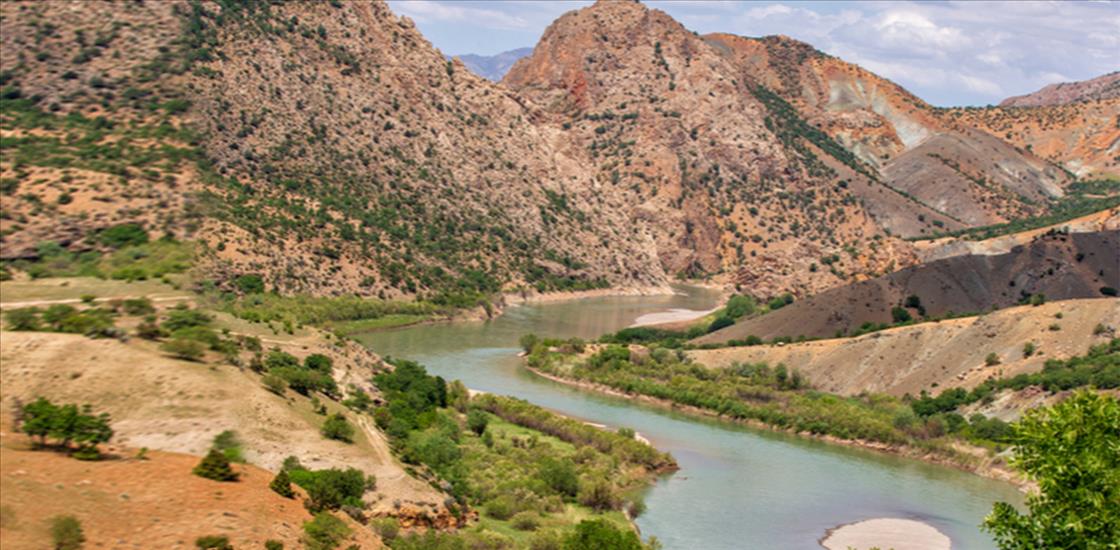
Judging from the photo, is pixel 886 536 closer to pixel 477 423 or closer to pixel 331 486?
pixel 477 423

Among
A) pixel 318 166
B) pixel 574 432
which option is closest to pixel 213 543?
pixel 574 432

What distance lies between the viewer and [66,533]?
2981cm

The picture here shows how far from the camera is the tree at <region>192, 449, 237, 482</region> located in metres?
36.9

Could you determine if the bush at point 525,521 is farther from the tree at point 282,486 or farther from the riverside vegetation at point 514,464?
the tree at point 282,486

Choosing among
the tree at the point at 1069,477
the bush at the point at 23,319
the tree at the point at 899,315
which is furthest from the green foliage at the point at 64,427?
the tree at the point at 899,315

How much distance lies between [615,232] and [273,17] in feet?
178

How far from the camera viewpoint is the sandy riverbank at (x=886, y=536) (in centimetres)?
5432

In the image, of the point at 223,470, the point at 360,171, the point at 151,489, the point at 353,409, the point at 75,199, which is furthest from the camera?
the point at 360,171

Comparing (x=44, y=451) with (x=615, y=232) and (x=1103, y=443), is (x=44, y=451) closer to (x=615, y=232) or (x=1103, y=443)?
(x=1103, y=443)

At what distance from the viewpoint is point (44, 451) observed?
35.4 m

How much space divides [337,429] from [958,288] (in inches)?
2993

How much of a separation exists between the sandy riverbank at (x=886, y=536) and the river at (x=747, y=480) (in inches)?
27.8

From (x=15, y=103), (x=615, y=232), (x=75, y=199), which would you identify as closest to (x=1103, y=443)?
(x=75, y=199)

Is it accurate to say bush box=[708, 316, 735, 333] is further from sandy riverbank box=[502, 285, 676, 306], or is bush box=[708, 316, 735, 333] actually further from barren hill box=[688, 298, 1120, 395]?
sandy riverbank box=[502, 285, 676, 306]
